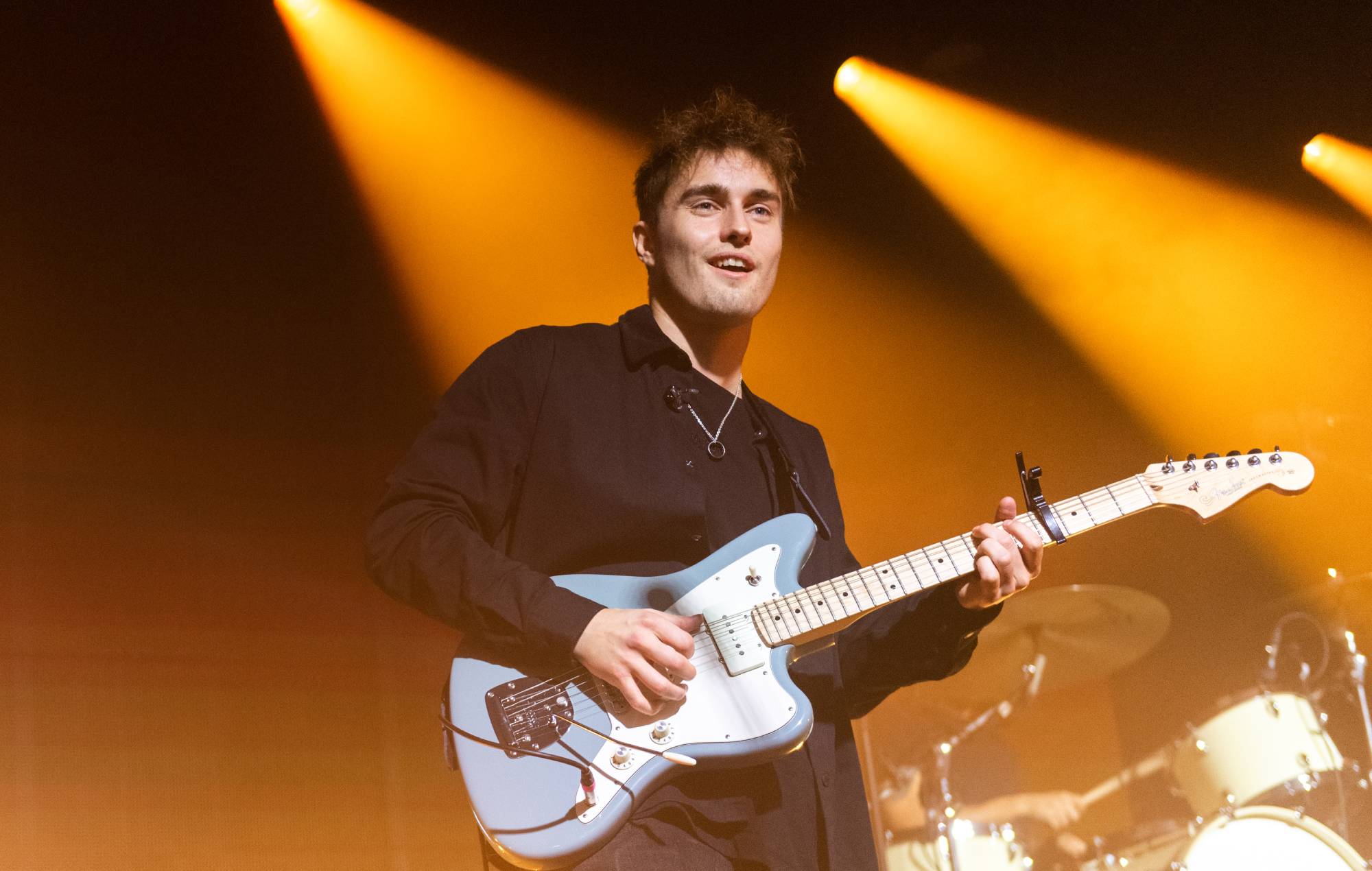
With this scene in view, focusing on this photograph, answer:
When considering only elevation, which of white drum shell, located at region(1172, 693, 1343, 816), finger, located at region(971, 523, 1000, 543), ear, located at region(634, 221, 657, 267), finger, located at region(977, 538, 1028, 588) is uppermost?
ear, located at region(634, 221, 657, 267)

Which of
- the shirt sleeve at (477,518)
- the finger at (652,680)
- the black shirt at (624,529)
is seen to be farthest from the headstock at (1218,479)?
the shirt sleeve at (477,518)

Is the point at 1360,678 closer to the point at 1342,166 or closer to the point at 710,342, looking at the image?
the point at 1342,166

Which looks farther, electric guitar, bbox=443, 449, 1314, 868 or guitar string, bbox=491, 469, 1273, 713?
guitar string, bbox=491, 469, 1273, 713

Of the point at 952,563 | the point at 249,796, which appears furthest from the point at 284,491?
the point at 952,563

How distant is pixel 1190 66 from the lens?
17.0ft

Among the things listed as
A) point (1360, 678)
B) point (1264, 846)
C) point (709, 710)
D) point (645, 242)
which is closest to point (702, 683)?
point (709, 710)

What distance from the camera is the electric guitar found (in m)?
1.83

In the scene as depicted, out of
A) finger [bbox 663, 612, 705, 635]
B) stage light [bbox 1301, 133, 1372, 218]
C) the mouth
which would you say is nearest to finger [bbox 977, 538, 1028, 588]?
finger [bbox 663, 612, 705, 635]

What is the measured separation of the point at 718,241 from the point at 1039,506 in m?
1.02

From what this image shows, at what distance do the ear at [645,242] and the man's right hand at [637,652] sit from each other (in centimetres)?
119

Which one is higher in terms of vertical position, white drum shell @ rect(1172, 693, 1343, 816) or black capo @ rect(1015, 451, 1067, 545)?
black capo @ rect(1015, 451, 1067, 545)

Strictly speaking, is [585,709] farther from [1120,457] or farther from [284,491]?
[1120,457]

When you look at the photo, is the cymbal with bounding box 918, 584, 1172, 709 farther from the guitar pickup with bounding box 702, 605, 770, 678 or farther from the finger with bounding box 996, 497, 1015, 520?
the guitar pickup with bounding box 702, 605, 770, 678

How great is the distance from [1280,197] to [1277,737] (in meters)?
3.05
